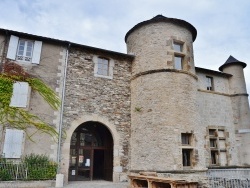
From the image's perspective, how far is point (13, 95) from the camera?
9891 mm

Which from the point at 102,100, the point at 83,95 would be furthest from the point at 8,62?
the point at 102,100

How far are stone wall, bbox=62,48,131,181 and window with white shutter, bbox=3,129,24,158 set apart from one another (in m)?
1.94

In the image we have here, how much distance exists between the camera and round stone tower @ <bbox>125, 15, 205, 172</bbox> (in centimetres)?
1038

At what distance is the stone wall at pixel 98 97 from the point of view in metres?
11.0

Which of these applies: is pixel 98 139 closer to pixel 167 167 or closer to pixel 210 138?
pixel 167 167

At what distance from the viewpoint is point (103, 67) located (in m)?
12.3

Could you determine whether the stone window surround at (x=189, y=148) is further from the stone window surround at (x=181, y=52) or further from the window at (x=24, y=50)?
the window at (x=24, y=50)

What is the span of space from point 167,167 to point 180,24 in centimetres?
734

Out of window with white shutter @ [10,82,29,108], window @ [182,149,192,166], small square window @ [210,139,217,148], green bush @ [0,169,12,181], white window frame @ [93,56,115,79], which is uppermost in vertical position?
white window frame @ [93,56,115,79]

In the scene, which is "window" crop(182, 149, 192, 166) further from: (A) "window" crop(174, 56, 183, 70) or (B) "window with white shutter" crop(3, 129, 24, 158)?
(B) "window with white shutter" crop(3, 129, 24, 158)

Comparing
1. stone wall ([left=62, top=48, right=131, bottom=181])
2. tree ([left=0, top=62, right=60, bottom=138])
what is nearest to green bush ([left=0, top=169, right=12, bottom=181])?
tree ([left=0, top=62, right=60, bottom=138])

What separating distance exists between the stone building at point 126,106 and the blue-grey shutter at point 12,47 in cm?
4

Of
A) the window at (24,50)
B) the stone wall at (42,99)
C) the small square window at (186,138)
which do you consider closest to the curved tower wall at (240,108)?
the small square window at (186,138)

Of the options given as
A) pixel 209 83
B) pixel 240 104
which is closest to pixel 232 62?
pixel 209 83
